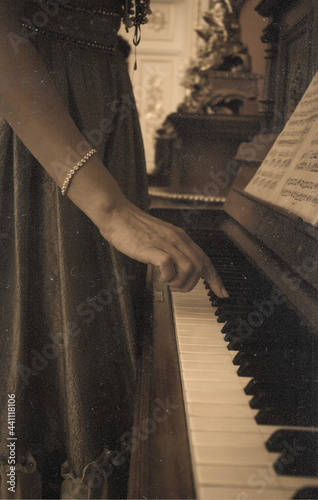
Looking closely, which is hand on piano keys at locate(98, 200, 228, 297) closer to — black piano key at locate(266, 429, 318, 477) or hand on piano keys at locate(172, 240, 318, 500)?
hand on piano keys at locate(172, 240, 318, 500)

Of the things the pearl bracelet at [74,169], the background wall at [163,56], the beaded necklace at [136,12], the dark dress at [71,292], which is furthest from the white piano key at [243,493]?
the background wall at [163,56]

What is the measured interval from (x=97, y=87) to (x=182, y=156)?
5.01ft

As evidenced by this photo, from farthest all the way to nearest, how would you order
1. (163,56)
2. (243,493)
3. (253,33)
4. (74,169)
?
(163,56), (253,33), (74,169), (243,493)

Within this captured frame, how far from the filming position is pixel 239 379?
541 mm

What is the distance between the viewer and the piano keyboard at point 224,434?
1.19 feet

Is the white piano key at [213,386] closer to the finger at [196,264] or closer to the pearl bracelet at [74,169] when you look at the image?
the finger at [196,264]

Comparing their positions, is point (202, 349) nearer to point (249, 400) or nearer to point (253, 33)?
point (249, 400)

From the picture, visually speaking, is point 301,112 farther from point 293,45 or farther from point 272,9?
point 272,9

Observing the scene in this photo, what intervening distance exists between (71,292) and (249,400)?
0.53m

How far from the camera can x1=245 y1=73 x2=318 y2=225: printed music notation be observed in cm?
84

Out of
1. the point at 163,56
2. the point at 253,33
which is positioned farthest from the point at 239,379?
the point at 163,56

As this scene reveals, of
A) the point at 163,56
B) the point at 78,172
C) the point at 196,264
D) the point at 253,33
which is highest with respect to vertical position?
the point at 163,56

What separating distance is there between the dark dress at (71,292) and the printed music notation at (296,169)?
1.05 feet

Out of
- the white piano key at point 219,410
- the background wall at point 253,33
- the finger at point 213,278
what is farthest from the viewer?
the background wall at point 253,33
